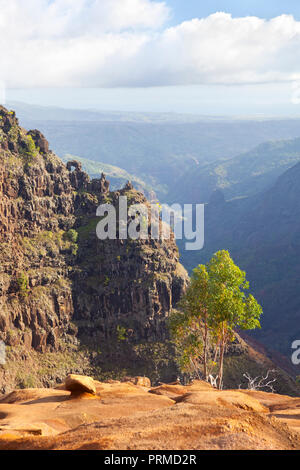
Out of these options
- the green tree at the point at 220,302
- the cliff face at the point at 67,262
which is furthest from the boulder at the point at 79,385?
the cliff face at the point at 67,262

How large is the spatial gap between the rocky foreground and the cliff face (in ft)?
267

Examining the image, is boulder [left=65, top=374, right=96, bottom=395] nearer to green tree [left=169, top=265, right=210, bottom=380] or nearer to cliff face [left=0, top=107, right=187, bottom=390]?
green tree [left=169, top=265, right=210, bottom=380]

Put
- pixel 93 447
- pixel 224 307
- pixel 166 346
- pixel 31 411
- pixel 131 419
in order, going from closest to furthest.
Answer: pixel 93 447 → pixel 131 419 → pixel 31 411 → pixel 224 307 → pixel 166 346

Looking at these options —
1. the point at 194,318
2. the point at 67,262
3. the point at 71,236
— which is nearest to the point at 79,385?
the point at 194,318

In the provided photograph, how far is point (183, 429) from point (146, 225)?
363 ft

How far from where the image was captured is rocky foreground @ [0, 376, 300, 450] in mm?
18141

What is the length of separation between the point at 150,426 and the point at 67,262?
10698 centimetres

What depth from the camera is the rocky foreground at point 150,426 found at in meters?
18.1

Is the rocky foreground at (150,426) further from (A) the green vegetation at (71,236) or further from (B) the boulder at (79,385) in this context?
(A) the green vegetation at (71,236)

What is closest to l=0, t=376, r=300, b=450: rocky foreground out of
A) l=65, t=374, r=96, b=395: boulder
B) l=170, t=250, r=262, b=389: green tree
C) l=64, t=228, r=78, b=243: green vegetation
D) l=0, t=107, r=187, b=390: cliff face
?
l=65, t=374, r=96, b=395: boulder

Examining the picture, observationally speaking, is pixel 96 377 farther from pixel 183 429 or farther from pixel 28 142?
pixel 183 429

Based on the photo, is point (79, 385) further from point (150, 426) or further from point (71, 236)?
point (71, 236)

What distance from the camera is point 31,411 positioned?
32.1 metres

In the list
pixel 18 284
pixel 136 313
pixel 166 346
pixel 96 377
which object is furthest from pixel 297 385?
pixel 18 284
